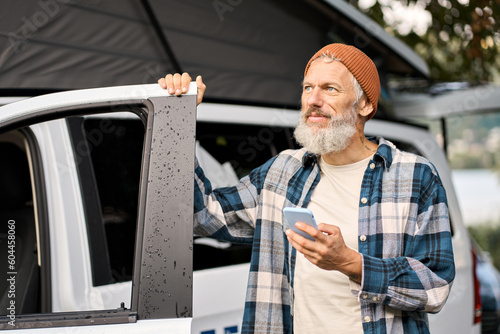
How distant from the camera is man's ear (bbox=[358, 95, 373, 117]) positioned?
2.11 meters

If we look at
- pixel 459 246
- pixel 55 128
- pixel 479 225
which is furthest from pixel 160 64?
pixel 479 225

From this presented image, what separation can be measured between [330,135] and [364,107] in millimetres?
246

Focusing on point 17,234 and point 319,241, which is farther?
point 17,234

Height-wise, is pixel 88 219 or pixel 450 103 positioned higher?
pixel 450 103

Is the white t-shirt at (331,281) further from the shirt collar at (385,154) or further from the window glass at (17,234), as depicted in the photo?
the window glass at (17,234)

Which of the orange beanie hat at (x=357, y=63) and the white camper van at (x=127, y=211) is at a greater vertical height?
the orange beanie hat at (x=357, y=63)

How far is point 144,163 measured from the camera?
167cm

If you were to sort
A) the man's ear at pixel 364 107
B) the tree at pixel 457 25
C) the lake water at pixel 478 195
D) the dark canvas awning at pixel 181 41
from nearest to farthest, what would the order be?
the man's ear at pixel 364 107 → the dark canvas awning at pixel 181 41 → the tree at pixel 457 25 → the lake water at pixel 478 195

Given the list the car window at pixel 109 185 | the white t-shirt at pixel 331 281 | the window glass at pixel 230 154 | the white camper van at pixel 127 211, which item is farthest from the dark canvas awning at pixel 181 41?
the white t-shirt at pixel 331 281

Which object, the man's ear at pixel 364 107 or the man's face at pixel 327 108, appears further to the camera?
the man's ear at pixel 364 107

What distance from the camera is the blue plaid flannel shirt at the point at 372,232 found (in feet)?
5.74

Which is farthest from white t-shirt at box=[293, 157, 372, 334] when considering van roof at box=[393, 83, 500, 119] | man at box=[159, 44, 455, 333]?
van roof at box=[393, 83, 500, 119]

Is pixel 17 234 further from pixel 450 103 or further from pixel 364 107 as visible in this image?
pixel 450 103

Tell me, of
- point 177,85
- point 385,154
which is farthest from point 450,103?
point 177,85
